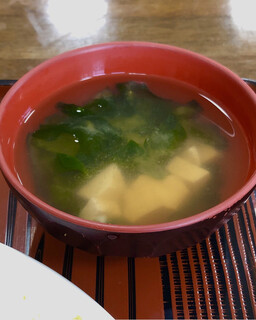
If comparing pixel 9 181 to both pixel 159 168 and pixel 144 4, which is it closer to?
pixel 159 168

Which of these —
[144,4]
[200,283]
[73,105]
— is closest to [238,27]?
[144,4]

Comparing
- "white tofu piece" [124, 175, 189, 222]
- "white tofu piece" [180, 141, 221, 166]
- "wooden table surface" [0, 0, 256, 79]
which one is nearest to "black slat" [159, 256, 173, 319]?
"white tofu piece" [124, 175, 189, 222]

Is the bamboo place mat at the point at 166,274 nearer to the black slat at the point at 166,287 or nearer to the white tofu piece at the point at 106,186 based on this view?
the black slat at the point at 166,287

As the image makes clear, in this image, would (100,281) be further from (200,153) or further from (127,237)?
(200,153)

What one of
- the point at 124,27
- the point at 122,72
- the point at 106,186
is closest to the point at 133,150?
the point at 106,186

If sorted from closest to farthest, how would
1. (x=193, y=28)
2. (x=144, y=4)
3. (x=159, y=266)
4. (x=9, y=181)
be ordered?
(x=9, y=181)
(x=159, y=266)
(x=193, y=28)
(x=144, y=4)

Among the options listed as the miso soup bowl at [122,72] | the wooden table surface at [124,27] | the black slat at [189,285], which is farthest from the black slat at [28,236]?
the wooden table surface at [124,27]

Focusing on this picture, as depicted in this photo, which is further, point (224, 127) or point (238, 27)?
→ point (238, 27)
